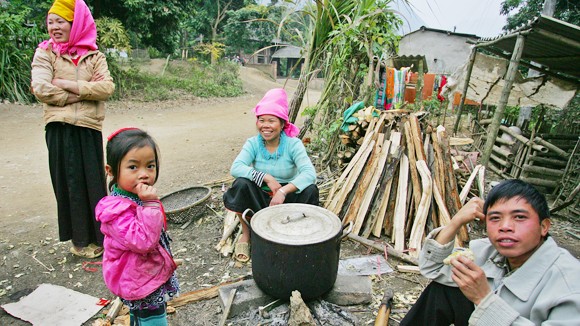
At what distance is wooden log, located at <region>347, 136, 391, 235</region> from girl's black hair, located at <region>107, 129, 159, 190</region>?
2.61m

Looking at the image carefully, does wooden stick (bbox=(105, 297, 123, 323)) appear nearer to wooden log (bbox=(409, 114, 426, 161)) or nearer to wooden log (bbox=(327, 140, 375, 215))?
wooden log (bbox=(327, 140, 375, 215))

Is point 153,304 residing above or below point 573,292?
below

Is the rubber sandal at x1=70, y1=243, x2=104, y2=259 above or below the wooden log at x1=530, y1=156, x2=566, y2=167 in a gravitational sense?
below

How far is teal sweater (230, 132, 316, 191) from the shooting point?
125 inches

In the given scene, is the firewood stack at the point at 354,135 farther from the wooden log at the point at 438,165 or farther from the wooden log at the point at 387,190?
the wooden log at the point at 438,165

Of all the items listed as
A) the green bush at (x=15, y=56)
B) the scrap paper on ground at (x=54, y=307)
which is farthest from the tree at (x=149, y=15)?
the scrap paper on ground at (x=54, y=307)

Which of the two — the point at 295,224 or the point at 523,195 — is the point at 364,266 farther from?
the point at 523,195

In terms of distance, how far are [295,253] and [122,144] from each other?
1.27 m

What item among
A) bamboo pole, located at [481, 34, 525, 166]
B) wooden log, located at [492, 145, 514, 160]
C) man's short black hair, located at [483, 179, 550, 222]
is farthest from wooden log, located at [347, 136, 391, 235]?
wooden log, located at [492, 145, 514, 160]

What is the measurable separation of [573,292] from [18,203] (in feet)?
18.7

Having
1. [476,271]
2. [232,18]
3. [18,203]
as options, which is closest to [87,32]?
[18,203]

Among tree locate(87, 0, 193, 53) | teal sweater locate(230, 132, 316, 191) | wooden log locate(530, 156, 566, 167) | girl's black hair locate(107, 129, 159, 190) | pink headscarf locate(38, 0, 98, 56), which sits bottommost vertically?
wooden log locate(530, 156, 566, 167)

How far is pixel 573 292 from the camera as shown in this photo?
132cm

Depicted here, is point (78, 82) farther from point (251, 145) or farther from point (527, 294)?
point (527, 294)
